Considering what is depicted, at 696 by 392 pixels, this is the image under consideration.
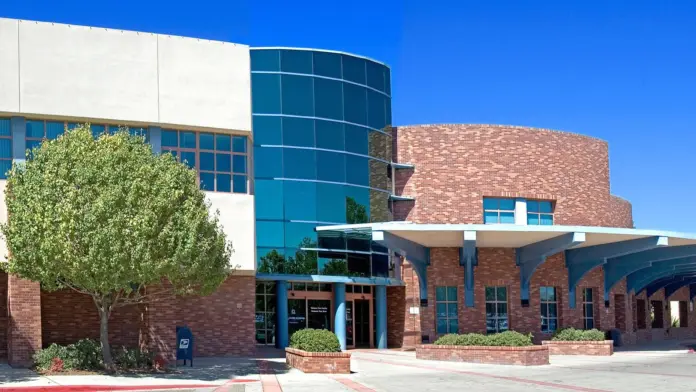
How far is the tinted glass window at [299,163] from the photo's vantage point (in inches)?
1503

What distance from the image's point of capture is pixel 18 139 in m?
29.2

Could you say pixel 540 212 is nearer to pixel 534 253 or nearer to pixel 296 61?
pixel 534 253

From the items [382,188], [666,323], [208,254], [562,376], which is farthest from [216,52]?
[666,323]

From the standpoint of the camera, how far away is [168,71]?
31594 mm

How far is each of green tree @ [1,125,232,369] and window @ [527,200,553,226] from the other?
Answer: 2089cm

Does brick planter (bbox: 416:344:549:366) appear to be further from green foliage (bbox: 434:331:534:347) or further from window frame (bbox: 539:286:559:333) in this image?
window frame (bbox: 539:286:559:333)

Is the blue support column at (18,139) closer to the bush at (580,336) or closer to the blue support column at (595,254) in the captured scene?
the bush at (580,336)

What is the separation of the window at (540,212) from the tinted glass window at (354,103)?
893 centimetres

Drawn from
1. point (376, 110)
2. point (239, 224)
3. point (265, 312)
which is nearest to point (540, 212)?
point (376, 110)

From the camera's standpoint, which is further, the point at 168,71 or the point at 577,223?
the point at 577,223

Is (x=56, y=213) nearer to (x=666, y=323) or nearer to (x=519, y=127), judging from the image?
(x=519, y=127)

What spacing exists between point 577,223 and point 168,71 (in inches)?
863

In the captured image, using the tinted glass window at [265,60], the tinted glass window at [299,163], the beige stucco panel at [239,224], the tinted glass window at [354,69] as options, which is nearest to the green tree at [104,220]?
the beige stucco panel at [239,224]

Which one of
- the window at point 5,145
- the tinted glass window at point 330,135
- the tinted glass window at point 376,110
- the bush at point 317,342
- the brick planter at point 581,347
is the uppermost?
the tinted glass window at point 376,110
